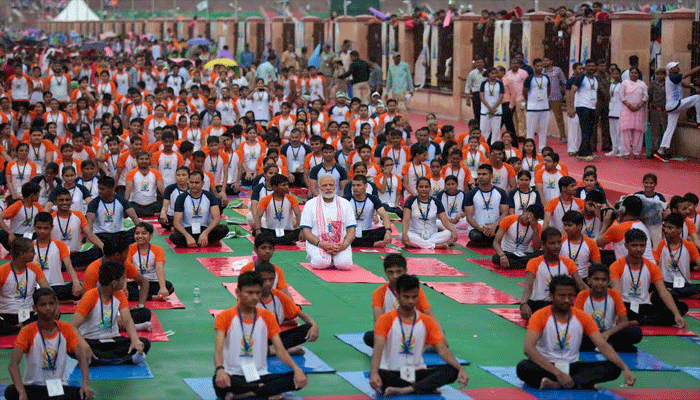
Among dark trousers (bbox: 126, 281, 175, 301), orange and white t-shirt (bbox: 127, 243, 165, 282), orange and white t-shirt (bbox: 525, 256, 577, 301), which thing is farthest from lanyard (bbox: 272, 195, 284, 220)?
orange and white t-shirt (bbox: 525, 256, 577, 301)

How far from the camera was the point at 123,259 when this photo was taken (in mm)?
11969

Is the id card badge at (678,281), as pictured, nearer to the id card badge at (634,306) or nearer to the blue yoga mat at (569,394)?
the id card badge at (634,306)

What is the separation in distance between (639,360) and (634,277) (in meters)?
1.15

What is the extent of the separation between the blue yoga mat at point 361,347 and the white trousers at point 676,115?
13499mm

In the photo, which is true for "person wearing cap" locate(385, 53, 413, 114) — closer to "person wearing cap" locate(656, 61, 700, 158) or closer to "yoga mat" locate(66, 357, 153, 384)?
"person wearing cap" locate(656, 61, 700, 158)

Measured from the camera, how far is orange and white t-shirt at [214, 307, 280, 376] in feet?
31.7

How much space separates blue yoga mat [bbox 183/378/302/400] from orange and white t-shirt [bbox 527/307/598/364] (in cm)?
213

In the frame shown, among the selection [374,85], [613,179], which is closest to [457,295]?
[613,179]

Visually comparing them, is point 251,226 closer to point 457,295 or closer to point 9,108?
point 457,295

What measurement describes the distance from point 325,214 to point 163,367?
4955 mm

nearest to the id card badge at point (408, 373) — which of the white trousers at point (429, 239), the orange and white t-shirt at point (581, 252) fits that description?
the orange and white t-shirt at point (581, 252)

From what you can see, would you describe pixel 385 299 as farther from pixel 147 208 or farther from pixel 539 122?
pixel 539 122

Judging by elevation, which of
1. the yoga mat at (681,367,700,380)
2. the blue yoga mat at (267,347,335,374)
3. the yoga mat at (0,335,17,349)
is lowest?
the yoga mat at (681,367,700,380)

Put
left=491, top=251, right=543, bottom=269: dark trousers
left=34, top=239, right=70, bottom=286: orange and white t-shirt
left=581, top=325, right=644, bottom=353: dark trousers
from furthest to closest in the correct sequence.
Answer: left=491, top=251, right=543, bottom=269: dark trousers → left=34, top=239, right=70, bottom=286: orange and white t-shirt → left=581, top=325, right=644, bottom=353: dark trousers
